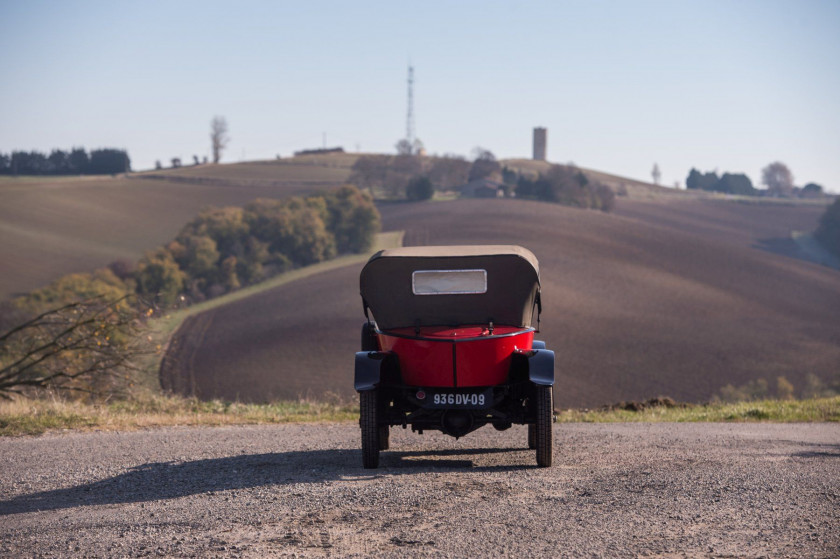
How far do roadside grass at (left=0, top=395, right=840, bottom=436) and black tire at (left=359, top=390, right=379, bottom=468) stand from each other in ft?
15.8

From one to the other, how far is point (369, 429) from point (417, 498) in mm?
1833

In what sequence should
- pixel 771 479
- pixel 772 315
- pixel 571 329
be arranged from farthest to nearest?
1. pixel 772 315
2. pixel 571 329
3. pixel 771 479

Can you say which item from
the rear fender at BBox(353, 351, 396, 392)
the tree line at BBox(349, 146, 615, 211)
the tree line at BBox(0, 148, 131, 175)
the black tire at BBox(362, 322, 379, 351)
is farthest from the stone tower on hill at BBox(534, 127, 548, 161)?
the rear fender at BBox(353, 351, 396, 392)

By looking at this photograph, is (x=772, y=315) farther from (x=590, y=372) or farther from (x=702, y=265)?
(x=590, y=372)

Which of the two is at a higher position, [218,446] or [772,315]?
[218,446]

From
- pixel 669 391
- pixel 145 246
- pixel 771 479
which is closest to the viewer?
pixel 771 479

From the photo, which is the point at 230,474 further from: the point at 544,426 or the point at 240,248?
the point at 240,248

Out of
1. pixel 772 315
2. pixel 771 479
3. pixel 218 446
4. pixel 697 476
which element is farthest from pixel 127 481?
pixel 772 315

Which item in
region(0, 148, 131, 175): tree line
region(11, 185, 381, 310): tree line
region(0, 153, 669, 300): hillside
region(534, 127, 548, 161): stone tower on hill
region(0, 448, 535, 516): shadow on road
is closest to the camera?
region(0, 448, 535, 516): shadow on road

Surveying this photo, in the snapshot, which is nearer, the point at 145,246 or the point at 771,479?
the point at 771,479

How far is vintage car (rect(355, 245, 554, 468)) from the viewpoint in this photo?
8.49 meters

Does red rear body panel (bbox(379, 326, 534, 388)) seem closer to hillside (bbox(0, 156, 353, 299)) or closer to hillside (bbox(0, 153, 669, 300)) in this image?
hillside (bbox(0, 156, 353, 299))

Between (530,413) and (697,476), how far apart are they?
5.77ft

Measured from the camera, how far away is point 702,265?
79.8 metres
